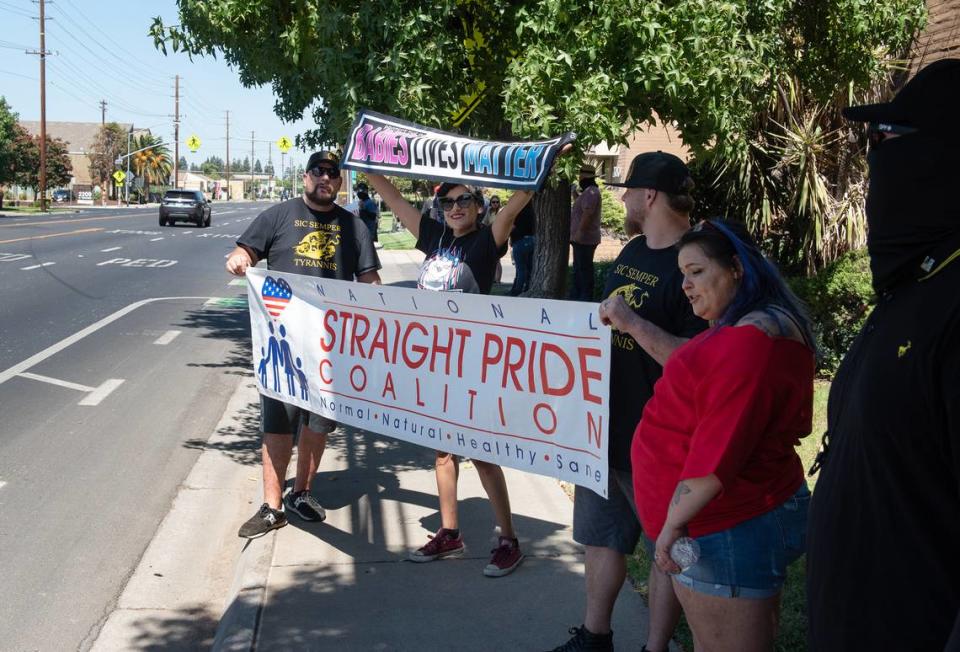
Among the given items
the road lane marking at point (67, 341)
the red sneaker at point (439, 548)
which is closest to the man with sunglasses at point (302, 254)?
the red sneaker at point (439, 548)

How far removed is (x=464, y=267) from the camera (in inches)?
173

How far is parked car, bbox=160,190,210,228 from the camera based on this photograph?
43125 mm

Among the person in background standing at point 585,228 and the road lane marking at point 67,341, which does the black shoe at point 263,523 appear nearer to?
the road lane marking at point 67,341

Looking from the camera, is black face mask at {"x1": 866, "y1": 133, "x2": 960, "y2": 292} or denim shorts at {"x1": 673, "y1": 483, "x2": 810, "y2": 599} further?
denim shorts at {"x1": 673, "y1": 483, "x2": 810, "y2": 599}

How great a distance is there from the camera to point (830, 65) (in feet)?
27.7

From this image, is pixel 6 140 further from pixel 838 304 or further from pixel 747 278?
pixel 747 278

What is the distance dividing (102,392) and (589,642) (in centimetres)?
668

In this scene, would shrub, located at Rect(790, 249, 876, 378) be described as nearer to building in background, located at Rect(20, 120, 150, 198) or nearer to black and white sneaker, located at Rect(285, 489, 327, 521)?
black and white sneaker, located at Rect(285, 489, 327, 521)

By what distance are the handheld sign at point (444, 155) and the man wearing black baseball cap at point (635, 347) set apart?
2.08 feet

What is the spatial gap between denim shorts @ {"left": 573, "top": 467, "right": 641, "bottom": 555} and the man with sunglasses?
202cm

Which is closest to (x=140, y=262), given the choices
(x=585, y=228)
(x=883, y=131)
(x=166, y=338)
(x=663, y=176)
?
(x=166, y=338)

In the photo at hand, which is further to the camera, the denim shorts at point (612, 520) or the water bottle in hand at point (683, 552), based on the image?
the denim shorts at point (612, 520)

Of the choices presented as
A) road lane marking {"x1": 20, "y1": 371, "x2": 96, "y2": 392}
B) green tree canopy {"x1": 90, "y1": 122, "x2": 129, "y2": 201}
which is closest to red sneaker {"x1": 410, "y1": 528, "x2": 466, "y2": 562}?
road lane marking {"x1": 20, "y1": 371, "x2": 96, "y2": 392}

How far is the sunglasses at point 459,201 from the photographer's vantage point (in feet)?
14.4
